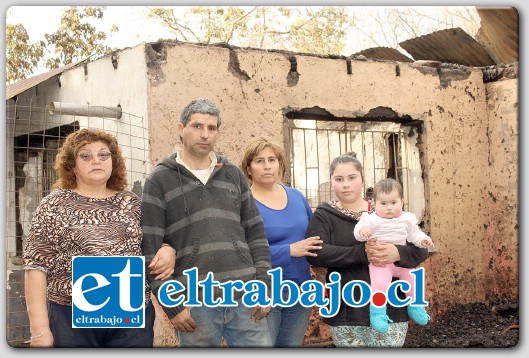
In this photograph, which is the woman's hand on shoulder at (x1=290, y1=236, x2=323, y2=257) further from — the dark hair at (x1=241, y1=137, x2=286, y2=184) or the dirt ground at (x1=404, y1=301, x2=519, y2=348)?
the dirt ground at (x1=404, y1=301, x2=519, y2=348)

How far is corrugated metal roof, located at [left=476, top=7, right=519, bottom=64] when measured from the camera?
389cm

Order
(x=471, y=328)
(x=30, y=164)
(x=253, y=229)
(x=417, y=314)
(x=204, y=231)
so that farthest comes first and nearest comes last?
(x=471, y=328) < (x=30, y=164) < (x=417, y=314) < (x=253, y=229) < (x=204, y=231)

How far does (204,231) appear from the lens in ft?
9.66

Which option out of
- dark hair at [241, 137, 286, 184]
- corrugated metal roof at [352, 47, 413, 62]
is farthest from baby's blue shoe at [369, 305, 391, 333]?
corrugated metal roof at [352, 47, 413, 62]

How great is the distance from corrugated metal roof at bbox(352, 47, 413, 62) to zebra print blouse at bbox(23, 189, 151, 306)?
3243 mm

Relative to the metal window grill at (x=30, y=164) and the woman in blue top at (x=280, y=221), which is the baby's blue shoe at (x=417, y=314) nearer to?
the woman in blue top at (x=280, y=221)

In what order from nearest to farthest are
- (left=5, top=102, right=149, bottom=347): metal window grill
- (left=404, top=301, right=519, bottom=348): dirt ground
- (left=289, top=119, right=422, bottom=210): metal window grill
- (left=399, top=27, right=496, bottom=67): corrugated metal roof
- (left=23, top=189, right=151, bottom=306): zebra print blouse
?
1. (left=23, top=189, right=151, bottom=306): zebra print blouse
2. (left=5, top=102, right=149, bottom=347): metal window grill
3. (left=404, top=301, right=519, bottom=348): dirt ground
4. (left=289, top=119, right=422, bottom=210): metal window grill
5. (left=399, top=27, right=496, bottom=67): corrugated metal roof

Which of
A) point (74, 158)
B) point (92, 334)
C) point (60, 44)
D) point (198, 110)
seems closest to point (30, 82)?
point (60, 44)

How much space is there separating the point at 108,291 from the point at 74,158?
723 mm

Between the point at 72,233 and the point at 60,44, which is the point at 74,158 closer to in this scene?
the point at 72,233

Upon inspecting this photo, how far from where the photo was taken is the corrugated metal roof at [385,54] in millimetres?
5699

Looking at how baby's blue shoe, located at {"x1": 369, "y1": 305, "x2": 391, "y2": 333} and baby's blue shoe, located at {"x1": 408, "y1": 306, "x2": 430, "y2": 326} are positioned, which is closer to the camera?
baby's blue shoe, located at {"x1": 369, "y1": 305, "x2": 391, "y2": 333}

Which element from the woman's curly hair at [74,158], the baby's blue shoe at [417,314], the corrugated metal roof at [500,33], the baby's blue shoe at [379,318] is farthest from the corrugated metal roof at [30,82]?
the corrugated metal roof at [500,33]

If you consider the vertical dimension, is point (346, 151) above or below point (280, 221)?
above
